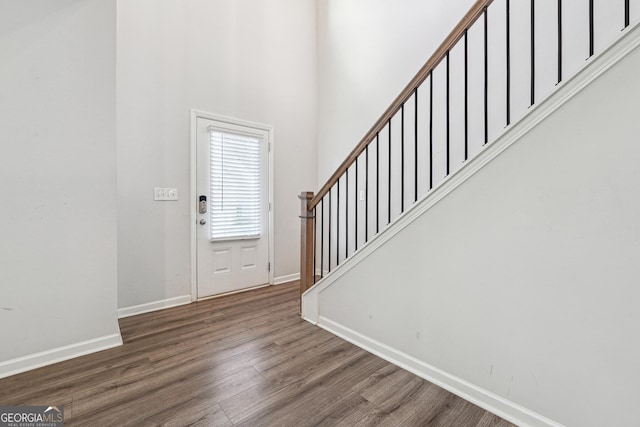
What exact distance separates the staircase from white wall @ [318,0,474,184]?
1.19 metres

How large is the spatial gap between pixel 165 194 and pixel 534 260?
303 cm

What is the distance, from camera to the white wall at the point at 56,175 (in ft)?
5.78

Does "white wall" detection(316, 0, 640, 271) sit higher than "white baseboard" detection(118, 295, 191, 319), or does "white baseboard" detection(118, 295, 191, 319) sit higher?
"white wall" detection(316, 0, 640, 271)

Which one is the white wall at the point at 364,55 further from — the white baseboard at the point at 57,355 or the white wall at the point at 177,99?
the white baseboard at the point at 57,355

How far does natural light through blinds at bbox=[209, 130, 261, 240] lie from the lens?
318 cm

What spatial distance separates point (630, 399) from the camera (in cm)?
108

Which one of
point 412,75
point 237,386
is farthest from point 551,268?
point 412,75

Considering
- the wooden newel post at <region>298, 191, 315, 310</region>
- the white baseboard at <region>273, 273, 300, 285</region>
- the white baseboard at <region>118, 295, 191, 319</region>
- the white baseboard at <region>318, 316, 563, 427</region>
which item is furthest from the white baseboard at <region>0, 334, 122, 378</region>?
the white baseboard at <region>273, 273, 300, 285</region>

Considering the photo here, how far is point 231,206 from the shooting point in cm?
330

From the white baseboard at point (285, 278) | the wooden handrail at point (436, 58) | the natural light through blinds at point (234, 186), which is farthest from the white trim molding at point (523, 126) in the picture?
the white baseboard at point (285, 278)

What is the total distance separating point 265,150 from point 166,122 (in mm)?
1139

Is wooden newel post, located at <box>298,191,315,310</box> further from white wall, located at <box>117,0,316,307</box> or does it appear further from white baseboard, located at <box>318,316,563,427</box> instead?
white wall, located at <box>117,0,316,307</box>

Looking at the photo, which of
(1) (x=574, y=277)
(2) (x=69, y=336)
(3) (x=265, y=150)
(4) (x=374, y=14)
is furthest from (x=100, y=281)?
(4) (x=374, y=14)

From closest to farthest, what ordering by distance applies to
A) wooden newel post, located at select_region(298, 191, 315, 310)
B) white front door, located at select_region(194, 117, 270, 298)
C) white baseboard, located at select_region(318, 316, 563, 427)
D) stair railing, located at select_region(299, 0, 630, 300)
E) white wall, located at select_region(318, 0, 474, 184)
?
1. white baseboard, located at select_region(318, 316, 563, 427)
2. stair railing, located at select_region(299, 0, 630, 300)
3. wooden newel post, located at select_region(298, 191, 315, 310)
4. white wall, located at select_region(318, 0, 474, 184)
5. white front door, located at select_region(194, 117, 270, 298)
